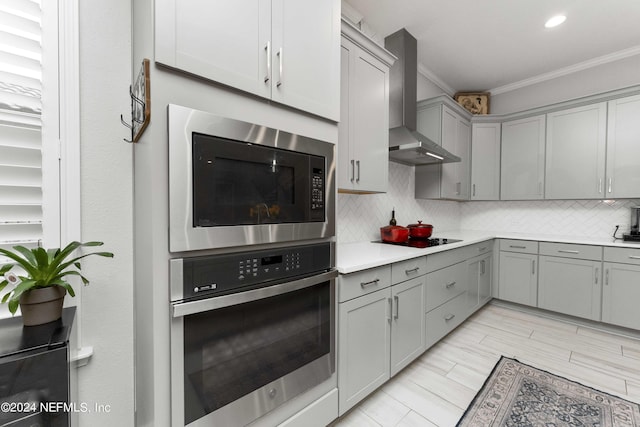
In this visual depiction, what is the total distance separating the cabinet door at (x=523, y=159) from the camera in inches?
132

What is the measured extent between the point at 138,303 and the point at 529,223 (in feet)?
14.9

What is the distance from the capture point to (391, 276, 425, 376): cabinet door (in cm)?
183

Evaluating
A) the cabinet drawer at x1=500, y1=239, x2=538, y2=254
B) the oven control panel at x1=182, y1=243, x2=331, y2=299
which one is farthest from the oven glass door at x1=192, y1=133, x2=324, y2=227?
the cabinet drawer at x1=500, y1=239, x2=538, y2=254

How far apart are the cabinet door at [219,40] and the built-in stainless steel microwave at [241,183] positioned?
170mm

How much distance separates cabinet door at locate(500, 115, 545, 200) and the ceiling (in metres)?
0.72

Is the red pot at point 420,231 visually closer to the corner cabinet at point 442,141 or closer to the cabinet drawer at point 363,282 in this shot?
the corner cabinet at point 442,141

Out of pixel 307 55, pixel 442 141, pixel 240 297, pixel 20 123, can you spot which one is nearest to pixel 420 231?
pixel 442 141

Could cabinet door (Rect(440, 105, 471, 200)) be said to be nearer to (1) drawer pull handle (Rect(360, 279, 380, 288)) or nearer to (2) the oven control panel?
(1) drawer pull handle (Rect(360, 279, 380, 288))

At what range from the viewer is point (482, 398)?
1.79 meters

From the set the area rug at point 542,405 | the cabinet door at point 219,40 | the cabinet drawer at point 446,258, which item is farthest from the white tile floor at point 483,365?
the cabinet door at point 219,40

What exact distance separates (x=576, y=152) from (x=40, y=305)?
463cm

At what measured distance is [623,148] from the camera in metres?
2.84

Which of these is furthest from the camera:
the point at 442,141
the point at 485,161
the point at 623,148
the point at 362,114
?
the point at 485,161

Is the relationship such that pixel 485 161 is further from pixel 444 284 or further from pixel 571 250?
pixel 444 284
